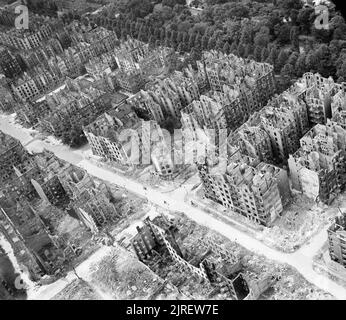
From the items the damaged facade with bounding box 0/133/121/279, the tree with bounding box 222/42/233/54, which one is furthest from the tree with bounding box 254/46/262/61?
the damaged facade with bounding box 0/133/121/279

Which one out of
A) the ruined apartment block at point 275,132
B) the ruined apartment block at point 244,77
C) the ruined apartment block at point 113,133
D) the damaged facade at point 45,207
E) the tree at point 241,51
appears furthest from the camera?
the tree at point 241,51

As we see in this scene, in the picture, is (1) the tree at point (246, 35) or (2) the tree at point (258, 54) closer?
(2) the tree at point (258, 54)

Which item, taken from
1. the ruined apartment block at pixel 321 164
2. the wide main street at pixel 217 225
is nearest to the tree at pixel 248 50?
the ruined apartment block at pixel 321 164

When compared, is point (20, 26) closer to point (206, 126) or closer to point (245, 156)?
point (206, 126)

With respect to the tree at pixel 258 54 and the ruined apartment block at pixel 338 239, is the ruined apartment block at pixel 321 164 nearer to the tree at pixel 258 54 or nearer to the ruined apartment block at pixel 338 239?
the ruined apartment block at pixel 338 239

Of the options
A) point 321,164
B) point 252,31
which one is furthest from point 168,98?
point 321,164

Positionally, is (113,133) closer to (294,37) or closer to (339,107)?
(339,107)
